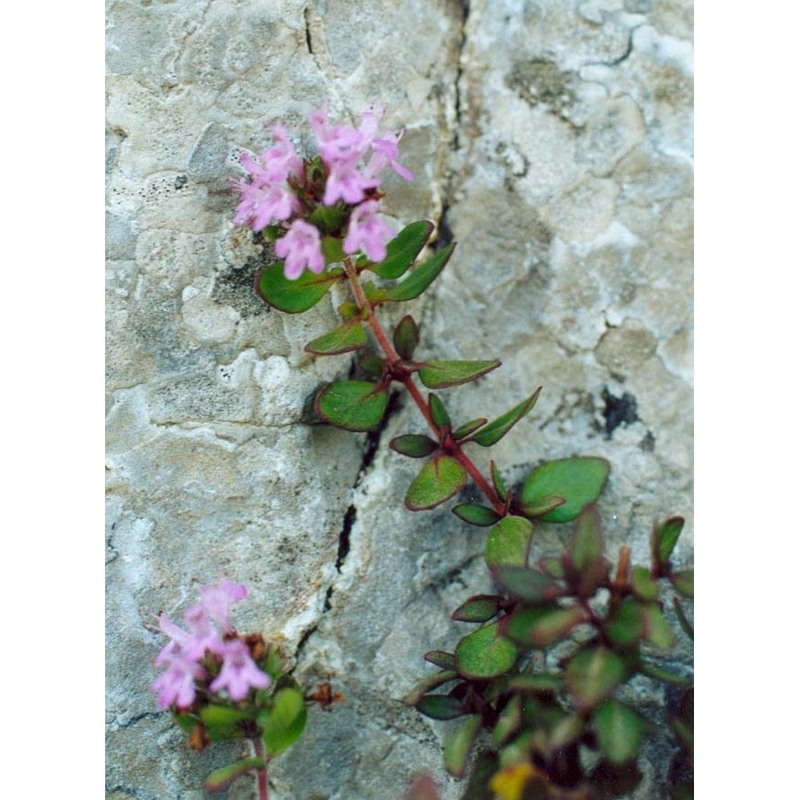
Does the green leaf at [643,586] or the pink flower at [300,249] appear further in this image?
the pink flower at [300,249]

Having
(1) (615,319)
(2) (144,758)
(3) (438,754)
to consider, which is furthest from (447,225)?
(2) (144,758)

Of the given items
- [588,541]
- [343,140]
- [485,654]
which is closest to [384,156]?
[343,140]

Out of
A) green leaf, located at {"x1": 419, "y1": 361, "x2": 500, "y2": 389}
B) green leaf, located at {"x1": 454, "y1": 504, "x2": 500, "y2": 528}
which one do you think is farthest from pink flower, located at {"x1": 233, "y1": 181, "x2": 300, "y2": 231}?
green leaf, located at {"x1": 454, "y1": 504, "x2": 500, "y2": 528}

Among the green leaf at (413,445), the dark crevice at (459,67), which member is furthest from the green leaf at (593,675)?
the dark crevice at (459,67)

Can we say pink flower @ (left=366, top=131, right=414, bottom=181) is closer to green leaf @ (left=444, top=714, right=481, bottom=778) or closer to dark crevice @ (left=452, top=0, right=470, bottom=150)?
dark crevice @ (left=452, top=0, right=470, bottom=150)

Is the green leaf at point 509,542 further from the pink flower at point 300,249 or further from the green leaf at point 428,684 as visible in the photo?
the pink flower at point 300,249

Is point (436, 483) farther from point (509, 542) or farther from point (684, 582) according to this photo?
point (684, 582)

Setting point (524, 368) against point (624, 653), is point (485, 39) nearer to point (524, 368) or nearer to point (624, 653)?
point (524, 368)
